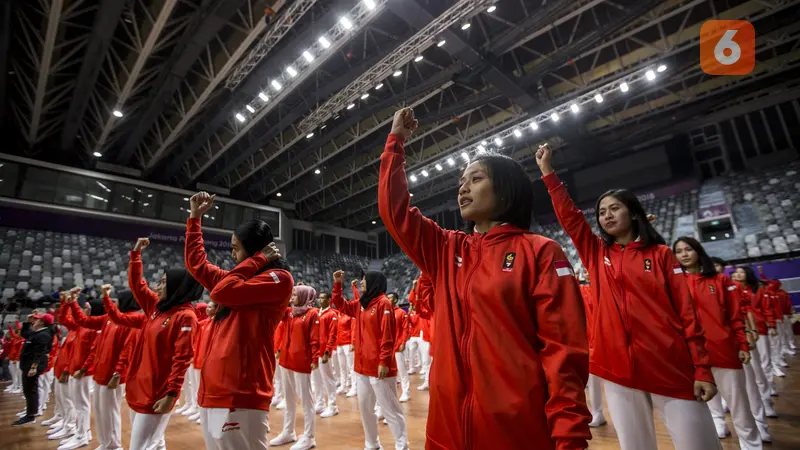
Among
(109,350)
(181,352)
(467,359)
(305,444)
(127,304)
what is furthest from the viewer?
(127,304)

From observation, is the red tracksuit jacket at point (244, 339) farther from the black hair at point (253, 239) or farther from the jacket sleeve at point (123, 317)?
the jacket sleeve at point (123, 317)

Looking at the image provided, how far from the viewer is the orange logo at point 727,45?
26.2 ft

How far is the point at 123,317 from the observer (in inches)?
167

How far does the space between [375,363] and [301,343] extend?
1323 millimetres

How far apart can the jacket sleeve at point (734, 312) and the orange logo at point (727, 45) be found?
696 cm

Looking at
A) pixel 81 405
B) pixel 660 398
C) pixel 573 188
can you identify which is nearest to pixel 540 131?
pixel 573 188

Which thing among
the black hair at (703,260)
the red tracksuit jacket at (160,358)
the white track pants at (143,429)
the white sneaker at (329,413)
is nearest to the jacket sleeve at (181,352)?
the red tracksuit jacket at (160,358)

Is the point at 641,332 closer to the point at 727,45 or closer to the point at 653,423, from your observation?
the point at 653,423

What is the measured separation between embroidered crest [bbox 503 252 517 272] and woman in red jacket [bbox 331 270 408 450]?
2852mm

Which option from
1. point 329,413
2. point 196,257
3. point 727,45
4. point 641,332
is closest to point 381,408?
point 196,257

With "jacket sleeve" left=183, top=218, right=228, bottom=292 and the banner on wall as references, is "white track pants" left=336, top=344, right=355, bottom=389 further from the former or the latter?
the banner on wall

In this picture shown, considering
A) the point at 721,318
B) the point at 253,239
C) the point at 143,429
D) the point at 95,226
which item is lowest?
the point at 143,429

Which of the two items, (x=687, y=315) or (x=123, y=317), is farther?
(x=123, y=317)

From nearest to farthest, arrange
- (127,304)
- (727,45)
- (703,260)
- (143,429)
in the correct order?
(143,429) → (703,260) → (127,304) → (727,45)
